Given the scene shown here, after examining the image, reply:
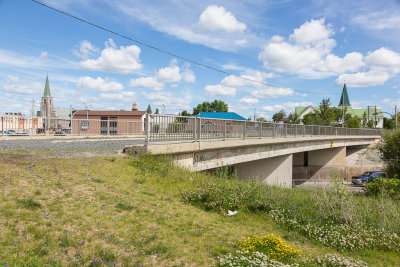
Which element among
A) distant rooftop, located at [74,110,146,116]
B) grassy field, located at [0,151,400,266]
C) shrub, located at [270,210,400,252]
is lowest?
shrub, located at [270,210,400,252]

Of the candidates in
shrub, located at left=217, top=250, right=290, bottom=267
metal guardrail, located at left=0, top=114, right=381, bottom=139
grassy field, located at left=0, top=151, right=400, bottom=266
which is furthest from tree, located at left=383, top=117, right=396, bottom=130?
shrub, located at left=217, top=250, right=290, bottom=267

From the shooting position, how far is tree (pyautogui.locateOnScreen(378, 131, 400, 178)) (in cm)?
1912

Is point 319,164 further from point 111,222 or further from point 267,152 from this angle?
point 111,222

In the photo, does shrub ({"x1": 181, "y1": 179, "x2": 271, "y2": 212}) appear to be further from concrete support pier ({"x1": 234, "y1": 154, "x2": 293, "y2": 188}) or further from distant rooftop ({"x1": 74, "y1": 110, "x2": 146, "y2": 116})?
distant rooftop ({"x1": 74, "y1": 110, "x2": 146, "y2": 116})

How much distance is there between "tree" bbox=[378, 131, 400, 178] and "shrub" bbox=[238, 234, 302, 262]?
59.7 ft

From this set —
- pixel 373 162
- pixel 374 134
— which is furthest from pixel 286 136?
pixel 374 134

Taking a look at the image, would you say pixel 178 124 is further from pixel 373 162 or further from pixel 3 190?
pixel 373 162

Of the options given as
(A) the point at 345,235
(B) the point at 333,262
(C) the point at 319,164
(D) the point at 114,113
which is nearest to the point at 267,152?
(A) the point at 345,235

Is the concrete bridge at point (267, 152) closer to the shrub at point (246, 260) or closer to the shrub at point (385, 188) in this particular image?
the shrub at point (385, 188)

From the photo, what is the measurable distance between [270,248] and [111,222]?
2967mm

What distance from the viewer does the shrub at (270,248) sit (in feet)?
15.5

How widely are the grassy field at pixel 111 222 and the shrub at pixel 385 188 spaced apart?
6670 millimetres

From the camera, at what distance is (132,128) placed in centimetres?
2531

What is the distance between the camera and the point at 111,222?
16.5ft
